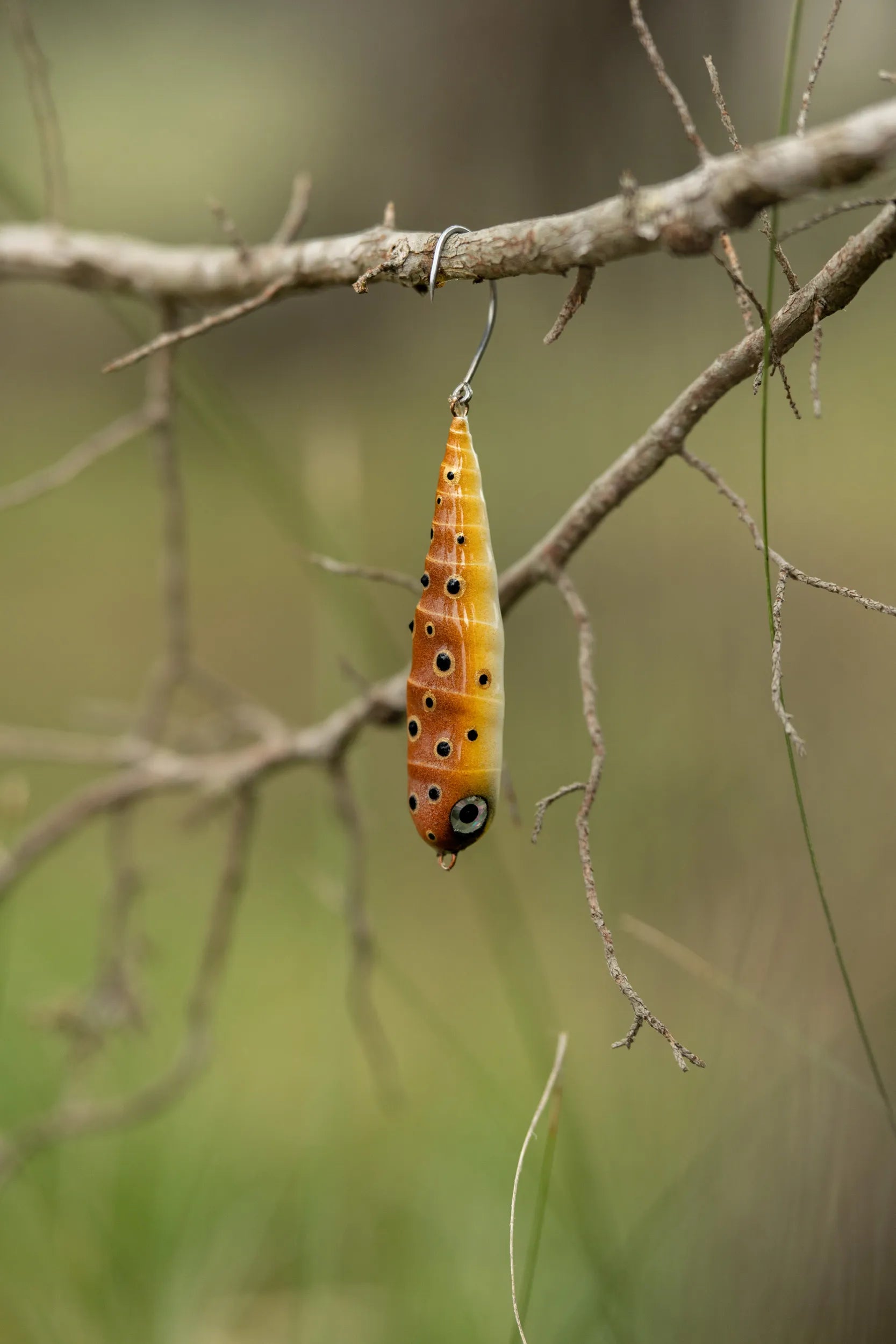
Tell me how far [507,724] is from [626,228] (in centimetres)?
117

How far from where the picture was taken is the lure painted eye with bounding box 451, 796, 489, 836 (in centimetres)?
46

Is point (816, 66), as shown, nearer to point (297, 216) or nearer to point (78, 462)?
point (297, 216)

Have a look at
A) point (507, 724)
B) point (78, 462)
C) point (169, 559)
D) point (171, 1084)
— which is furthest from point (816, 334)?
point (507, 724)

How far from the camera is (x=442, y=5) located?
167cm

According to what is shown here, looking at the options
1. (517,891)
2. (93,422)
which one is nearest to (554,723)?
(517,891)

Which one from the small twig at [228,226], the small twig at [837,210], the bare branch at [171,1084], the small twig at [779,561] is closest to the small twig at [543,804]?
the small twig at [779,561]

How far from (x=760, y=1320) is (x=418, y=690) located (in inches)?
20.4

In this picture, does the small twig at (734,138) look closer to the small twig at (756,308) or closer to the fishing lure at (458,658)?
the small twig at (756,308)

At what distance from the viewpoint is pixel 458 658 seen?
45cm

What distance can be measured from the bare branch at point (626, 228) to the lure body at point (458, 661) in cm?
7

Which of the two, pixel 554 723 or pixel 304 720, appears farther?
pixel 304 720

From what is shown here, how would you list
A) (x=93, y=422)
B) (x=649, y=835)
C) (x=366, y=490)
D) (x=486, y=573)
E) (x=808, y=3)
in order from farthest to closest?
(x=93, y=422), (x=366, y=490), (x=649, y=835), (x=808, y=3), (x=486, y=573)

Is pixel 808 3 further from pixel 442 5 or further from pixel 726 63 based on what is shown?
pixel 442 5

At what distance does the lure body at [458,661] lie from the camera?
1.47 feet
